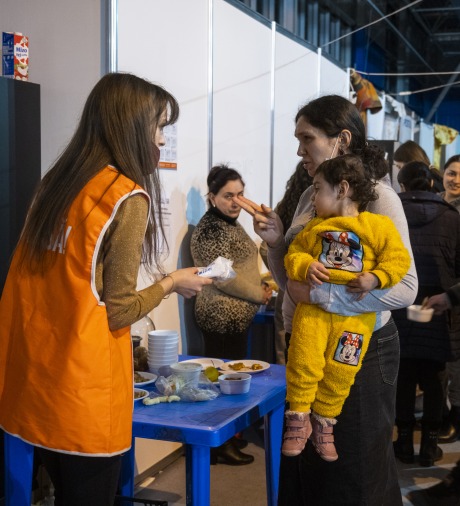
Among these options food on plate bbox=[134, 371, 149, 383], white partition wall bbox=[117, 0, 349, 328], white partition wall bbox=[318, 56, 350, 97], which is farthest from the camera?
white partition wall bbox=[318, 56, 350, 97]

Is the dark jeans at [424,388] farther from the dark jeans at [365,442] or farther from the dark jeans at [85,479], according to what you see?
the dark jeans at [85,479]

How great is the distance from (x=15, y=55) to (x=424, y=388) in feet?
8.81

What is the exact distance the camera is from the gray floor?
3332mm

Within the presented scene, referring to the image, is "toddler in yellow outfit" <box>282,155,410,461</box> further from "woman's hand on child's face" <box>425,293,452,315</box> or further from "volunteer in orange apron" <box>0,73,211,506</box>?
"woman's hand on child's face" <box>425,293,452,315</box>

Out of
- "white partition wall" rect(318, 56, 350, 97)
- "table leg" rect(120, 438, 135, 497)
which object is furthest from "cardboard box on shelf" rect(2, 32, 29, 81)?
"white partition wall" rect(318, 56, 350, 97)

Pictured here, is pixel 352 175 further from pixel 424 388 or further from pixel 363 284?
pixel 424 388

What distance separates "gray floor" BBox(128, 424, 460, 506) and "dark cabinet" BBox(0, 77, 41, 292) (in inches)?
51.1

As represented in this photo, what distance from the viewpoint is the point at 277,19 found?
5.40 metres

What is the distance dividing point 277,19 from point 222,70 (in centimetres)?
133

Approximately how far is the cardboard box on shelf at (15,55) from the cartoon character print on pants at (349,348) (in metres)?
1.93

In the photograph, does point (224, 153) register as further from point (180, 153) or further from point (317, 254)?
point (317, 254)

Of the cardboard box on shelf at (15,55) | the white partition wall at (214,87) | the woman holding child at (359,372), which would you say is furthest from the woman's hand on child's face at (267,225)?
the cardboard box on shelf at (15,55)

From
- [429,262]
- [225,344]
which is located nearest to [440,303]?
[429,262]

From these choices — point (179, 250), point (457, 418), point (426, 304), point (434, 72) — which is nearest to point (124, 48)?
point (179, 250)
